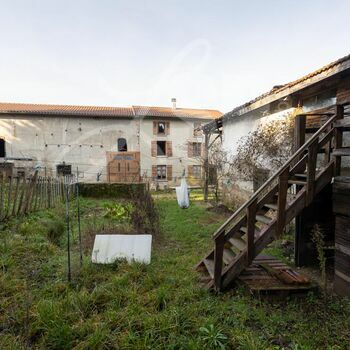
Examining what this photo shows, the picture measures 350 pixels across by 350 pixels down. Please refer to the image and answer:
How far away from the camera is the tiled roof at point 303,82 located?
14.5 ft

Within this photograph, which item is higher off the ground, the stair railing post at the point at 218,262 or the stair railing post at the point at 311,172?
the stair railing post at the point at 311,172

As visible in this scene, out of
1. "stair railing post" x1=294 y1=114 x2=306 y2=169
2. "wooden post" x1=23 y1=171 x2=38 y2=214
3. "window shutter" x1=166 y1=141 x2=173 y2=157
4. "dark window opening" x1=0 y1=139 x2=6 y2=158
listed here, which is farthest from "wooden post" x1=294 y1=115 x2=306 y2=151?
"dark window opening" x1=0 y1=139 x2=6 y2=158

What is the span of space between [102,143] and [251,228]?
19.5 meters

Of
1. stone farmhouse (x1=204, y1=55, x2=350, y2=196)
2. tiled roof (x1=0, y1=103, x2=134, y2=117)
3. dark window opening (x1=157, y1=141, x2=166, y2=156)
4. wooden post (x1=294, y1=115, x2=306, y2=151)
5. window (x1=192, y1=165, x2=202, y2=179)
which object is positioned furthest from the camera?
window (x1=192, y1=165, x2=202, y2=179)

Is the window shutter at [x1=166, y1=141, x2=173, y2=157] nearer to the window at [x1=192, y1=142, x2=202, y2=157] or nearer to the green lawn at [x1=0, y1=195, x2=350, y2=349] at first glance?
the window at [x1=192, y1=142, x2=202, y2=157]

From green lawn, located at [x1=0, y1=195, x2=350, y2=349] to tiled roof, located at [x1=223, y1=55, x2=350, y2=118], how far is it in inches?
150

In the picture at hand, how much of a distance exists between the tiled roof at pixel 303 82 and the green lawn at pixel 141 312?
3.82m

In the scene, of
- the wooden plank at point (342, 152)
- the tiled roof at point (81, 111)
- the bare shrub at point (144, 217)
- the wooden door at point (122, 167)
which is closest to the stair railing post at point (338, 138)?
the wooden plank at point (342, 152)

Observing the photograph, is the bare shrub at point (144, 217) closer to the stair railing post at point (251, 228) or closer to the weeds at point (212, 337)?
the stair railing post at point (251, 228)

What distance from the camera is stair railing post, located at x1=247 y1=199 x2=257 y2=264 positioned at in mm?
3473

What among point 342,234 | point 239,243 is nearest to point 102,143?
point 239,243

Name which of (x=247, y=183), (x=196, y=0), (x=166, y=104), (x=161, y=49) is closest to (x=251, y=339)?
(x=247, y=183)

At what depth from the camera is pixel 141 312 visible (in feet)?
9.57

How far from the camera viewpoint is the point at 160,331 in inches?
102
